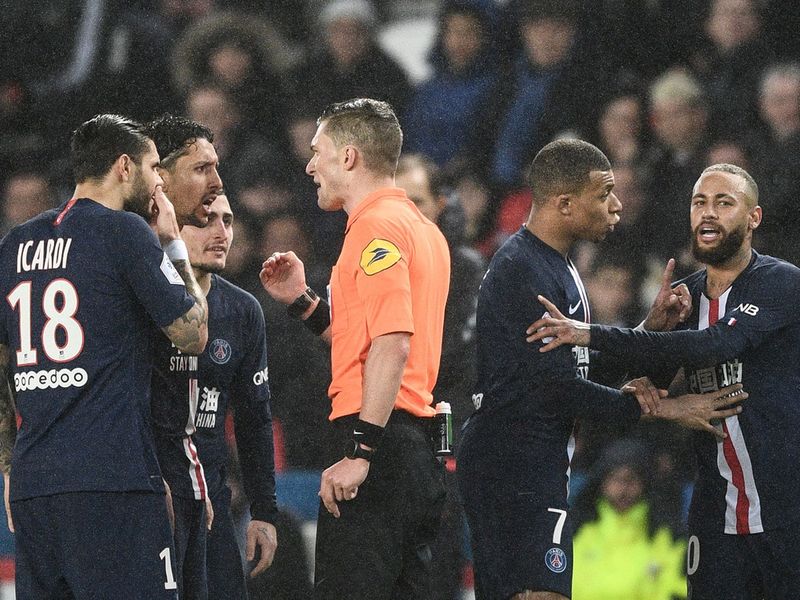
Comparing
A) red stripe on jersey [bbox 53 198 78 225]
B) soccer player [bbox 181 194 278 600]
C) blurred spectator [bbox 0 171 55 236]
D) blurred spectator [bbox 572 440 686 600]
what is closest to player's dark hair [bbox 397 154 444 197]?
blurred spectator [bbox 572 440 686 600]

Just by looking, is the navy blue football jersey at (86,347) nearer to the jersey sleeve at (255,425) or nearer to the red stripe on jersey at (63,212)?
the red stripe on jersey at (63,212)

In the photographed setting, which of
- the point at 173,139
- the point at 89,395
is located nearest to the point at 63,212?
the point at 89,395

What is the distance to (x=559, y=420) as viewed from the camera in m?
3.40

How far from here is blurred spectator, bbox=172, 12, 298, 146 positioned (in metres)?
6.56

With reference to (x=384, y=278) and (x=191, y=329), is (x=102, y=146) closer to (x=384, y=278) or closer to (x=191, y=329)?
(x=191, y=329)

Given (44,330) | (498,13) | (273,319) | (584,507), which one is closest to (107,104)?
(273,319)

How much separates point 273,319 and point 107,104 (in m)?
1.69

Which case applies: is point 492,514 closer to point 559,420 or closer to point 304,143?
point 559,420

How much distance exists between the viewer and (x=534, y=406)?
3.37 m

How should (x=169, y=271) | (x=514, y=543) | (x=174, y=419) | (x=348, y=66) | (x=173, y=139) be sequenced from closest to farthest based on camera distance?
(x=169, y=271) < (x=514, y=543) < (x=174, y=419) < (x=173, y=139) < (x=348, y=66)

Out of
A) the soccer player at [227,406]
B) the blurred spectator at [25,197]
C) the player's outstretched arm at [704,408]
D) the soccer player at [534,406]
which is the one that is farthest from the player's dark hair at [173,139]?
the blurred spectator at [25,197]

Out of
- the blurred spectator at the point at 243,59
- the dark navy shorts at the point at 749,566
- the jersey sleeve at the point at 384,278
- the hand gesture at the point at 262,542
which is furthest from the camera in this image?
the blurred spectator at the point at 243,59

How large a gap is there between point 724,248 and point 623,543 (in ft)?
7.76

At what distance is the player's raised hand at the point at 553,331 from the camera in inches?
131
